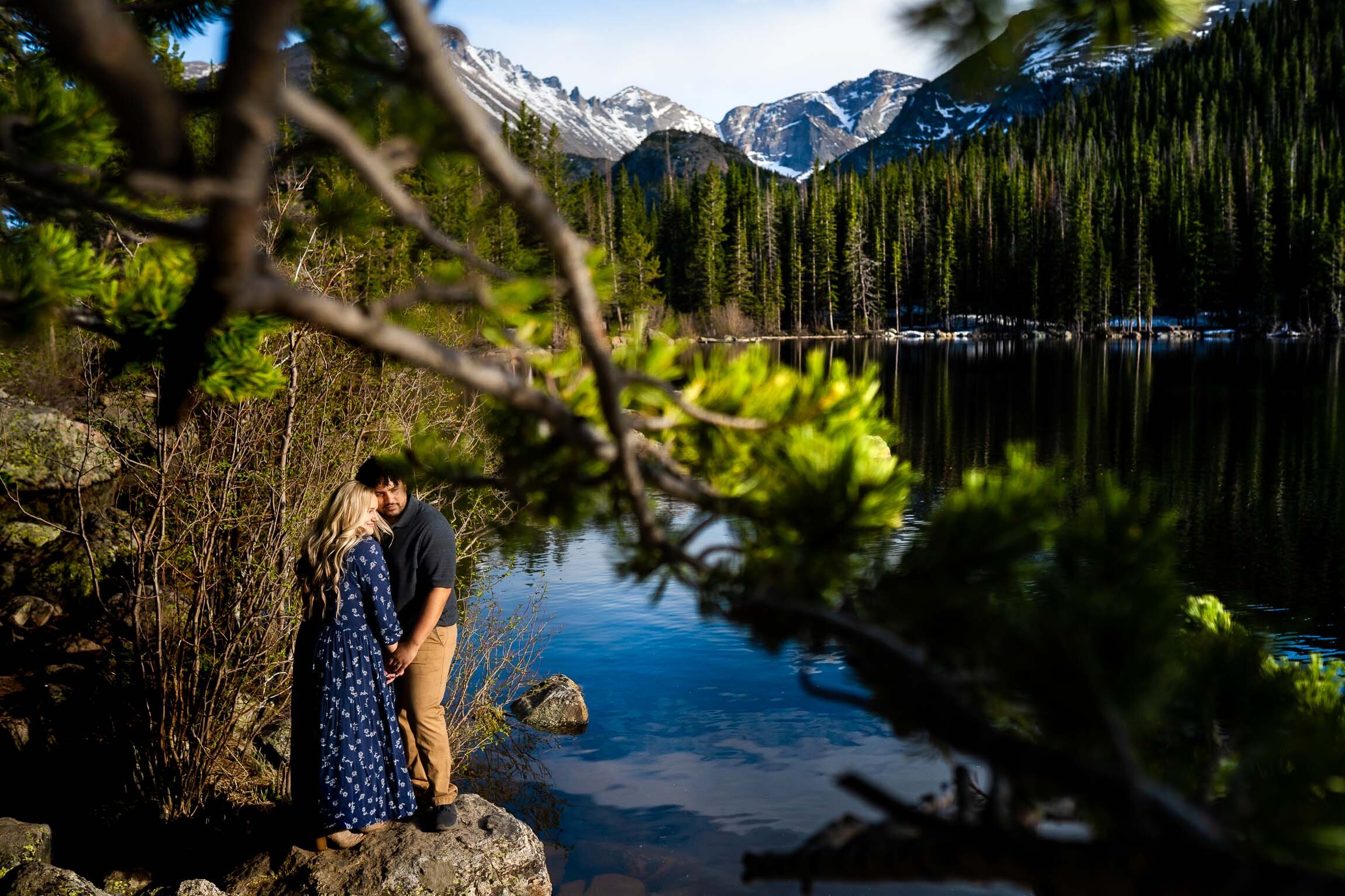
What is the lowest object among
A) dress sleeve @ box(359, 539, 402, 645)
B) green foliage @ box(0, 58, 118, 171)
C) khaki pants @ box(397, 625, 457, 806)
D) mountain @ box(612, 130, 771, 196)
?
khaki pants @ box(397, 625, 457, 806)

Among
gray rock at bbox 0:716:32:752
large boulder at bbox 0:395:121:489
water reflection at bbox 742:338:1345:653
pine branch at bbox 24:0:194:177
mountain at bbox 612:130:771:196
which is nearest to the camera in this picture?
pine branch at bbox 24:0:194:177

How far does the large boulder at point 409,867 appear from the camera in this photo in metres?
4.39

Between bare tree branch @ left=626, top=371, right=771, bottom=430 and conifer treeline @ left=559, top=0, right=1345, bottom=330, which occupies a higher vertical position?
conifer treeline @ left=559, top=0, right=1345, bottom=330

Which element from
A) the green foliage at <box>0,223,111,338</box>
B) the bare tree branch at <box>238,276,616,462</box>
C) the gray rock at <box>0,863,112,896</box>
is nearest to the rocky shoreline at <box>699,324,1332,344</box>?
the gray rock at <box>0,863,112,896</box>

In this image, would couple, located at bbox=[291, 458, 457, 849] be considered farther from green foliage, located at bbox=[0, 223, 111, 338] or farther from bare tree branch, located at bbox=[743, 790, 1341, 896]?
bare tree branch, located at bbox=[743, 790, 1341, 896]

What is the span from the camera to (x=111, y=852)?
509 cm

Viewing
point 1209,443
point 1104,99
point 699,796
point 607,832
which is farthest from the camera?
point 1104,99

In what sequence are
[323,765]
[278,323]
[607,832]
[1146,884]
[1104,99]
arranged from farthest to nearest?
[1104,99]
[607,832]
[323,765]
[278,323]
[1146,884]

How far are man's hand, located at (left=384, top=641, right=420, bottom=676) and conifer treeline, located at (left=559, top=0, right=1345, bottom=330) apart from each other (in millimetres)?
56792

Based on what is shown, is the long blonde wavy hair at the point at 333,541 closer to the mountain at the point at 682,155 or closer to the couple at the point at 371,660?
the couple at the point at 371,660

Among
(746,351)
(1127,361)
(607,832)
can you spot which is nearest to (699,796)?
(607,832)

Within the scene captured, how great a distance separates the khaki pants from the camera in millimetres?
4836

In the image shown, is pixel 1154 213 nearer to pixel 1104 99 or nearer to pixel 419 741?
pixel 1104 99

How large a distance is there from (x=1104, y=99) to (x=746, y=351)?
117213 millimetres
